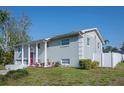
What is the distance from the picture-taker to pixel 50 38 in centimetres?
2458

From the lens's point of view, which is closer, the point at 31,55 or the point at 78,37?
the point at 78,37

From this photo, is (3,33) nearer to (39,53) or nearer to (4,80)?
(39,53)

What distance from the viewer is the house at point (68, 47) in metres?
21.7

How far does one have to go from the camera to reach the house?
21.7 meters

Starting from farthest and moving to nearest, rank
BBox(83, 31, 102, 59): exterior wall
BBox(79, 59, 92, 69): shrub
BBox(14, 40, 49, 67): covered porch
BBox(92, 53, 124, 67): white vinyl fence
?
BBox(14, 40, 49, 67): covered porch < BBox(83, 31, 102, 59): exterior wall < BBox(92, 53, 124, 67): white vinyl fence < BBox(79, 59, 92, 69): shrub

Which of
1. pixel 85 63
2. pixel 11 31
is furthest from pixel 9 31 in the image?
pixel 85 63

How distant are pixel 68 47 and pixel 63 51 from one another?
960 millimetres

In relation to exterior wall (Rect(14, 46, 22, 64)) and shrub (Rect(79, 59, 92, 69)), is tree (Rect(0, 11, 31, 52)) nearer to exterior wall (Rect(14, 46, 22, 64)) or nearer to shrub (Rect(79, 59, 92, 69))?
exterior wall (Rect(14, 46, 22, 64))

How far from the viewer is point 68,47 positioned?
74.5 feet

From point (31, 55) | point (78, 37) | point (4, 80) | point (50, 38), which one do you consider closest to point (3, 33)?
point (31, 55)

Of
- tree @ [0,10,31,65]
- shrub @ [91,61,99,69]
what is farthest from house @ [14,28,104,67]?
tree @ [0,10,31,65]

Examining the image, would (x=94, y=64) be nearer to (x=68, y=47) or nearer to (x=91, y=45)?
(x=91, y=45)

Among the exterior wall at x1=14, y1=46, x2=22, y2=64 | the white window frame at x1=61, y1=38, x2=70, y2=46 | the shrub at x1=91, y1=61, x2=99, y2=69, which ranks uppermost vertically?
the white window frame at x1=61, y1=38, x2=70, y2=46
